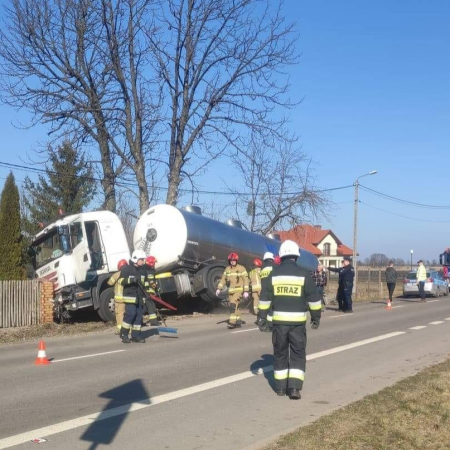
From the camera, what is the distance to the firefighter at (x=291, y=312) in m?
7.64

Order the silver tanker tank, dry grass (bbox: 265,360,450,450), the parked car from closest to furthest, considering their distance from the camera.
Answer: dry grass (bbox: 265,360,450,450), the silver tanker tank, the parked car

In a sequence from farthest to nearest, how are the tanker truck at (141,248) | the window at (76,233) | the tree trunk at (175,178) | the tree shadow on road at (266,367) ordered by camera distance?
the tree trunk at (175,178) < the window at (76,233) < the tanker truck at (141,248) < the tree shadow on road at (266,367)

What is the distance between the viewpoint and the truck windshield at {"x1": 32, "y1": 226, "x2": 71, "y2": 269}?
17.7 meters

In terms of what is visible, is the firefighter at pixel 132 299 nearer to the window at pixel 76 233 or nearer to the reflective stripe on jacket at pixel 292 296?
the window at pixel 76 233

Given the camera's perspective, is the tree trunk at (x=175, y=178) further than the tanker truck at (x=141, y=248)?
Yes

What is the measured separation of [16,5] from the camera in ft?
78.2

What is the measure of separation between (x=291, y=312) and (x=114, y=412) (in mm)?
2318

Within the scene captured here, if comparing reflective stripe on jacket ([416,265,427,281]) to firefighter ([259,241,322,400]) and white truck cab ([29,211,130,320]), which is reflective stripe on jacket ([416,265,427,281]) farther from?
firefighter ([259,241,322,400])

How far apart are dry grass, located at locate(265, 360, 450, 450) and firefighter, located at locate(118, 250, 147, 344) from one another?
19.1ft

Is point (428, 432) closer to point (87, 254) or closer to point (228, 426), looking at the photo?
point (228, 426)

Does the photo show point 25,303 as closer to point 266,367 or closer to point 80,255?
point 80,255

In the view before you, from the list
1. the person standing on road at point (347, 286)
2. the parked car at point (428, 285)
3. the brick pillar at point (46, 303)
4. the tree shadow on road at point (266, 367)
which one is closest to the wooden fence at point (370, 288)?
the parked car at point (428, 285)

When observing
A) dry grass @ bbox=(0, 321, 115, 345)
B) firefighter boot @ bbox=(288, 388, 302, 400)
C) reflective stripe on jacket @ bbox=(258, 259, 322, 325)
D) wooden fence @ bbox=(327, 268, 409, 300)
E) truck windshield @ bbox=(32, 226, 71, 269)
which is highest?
truck windshield @ bbox=(32, 226, 71, 269)

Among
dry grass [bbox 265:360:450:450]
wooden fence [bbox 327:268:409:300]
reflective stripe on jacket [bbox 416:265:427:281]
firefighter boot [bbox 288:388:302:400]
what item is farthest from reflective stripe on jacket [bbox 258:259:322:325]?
wooden fence [bbox 327:268:409:300]
